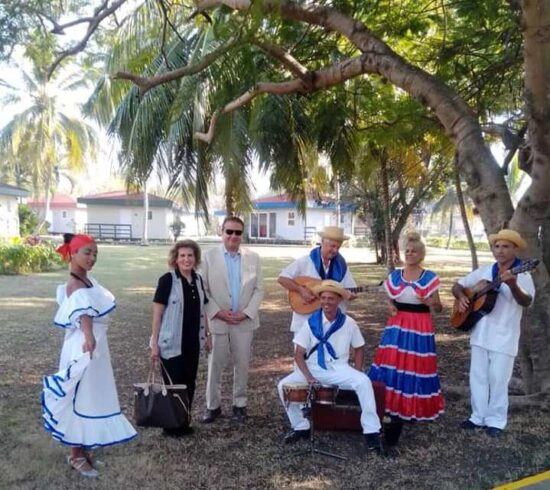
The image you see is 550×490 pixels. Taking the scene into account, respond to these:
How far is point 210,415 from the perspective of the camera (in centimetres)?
543

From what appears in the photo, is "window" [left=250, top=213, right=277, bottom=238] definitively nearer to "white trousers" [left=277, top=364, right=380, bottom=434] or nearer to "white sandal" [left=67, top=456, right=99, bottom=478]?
"white trousers" [left=277, top=364, right=380, bottom=434]

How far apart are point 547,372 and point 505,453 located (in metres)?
1.43

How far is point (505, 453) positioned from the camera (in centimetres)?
471

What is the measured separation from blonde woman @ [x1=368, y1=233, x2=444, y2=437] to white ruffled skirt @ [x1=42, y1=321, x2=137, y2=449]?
6.98 feet

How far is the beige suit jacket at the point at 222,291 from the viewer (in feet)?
17.4

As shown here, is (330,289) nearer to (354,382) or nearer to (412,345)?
(354,382)

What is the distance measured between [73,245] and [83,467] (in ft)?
5.31

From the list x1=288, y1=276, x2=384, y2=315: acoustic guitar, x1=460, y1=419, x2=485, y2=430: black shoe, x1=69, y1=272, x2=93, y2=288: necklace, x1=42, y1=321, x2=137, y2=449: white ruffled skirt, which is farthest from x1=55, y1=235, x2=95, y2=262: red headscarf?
x1=460, y1=419, x2=485, y2=430: black shoe

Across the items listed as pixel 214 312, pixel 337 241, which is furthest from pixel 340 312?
pixel 214 312

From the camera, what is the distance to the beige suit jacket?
17.4 feet

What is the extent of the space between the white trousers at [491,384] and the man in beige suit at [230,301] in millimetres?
→ 1971

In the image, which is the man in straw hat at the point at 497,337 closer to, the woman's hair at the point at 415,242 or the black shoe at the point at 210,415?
the woman's hair at the point at 415,242

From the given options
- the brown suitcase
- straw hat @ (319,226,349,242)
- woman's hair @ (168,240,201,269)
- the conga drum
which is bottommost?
the brown suitcase

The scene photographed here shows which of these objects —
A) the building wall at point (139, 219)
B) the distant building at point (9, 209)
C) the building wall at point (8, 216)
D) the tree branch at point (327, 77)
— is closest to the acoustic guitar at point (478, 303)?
the tree branch at point (327, 77)
